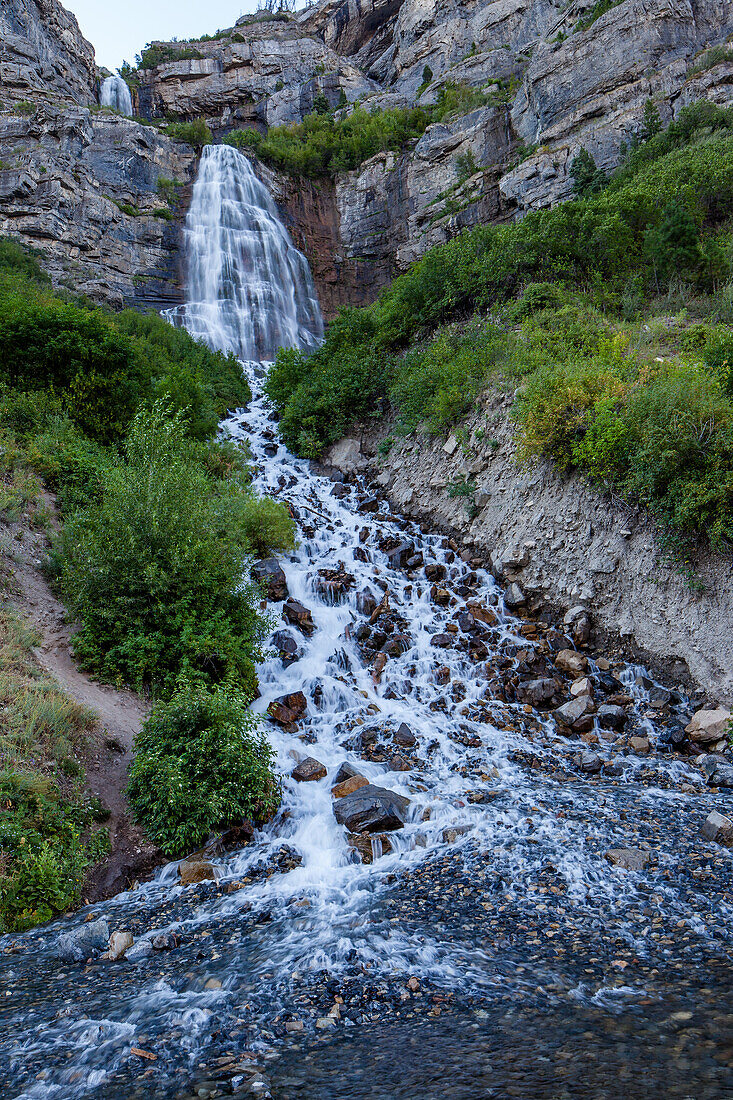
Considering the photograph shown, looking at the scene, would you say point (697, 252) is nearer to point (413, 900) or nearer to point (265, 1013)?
point (413, 900)

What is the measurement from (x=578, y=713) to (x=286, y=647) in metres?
5.60

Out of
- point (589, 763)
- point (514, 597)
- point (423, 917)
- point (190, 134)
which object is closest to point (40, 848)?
point (423, 917)

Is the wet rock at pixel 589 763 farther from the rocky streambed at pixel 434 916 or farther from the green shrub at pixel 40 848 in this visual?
the green shrub at pixel 40 848

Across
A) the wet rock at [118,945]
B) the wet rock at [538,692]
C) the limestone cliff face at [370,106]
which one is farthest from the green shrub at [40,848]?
the limestone cliff face at [370,106]

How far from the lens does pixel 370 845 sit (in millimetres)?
6684

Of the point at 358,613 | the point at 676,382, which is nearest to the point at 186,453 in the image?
the point at 358,613

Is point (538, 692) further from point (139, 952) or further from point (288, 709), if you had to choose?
point (139, 952)

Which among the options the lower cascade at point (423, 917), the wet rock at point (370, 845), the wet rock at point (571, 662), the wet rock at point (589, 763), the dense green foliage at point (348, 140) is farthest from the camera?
the dense green foliage at point (348, 140)

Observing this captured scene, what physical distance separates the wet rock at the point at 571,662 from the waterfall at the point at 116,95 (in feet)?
201

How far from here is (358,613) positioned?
12.3 meters

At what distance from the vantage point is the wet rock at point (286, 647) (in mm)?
10758

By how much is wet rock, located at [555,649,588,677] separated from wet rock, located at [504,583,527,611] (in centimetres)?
174

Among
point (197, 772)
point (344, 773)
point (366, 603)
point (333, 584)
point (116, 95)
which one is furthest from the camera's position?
point (116, 95)

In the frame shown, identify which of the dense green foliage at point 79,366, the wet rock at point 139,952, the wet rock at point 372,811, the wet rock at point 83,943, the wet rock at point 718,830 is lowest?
the wet rock at point 718,830
